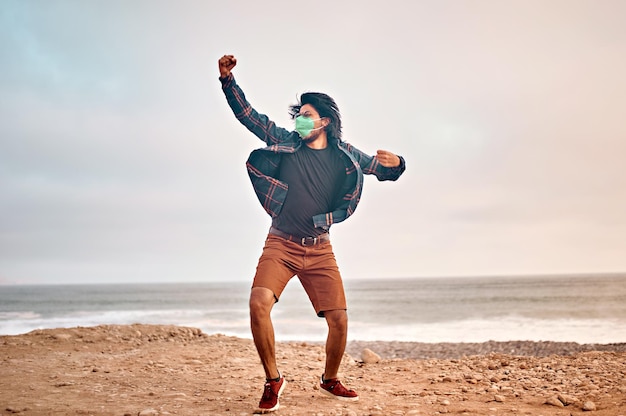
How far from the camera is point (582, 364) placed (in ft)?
19.9

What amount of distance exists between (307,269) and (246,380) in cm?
193

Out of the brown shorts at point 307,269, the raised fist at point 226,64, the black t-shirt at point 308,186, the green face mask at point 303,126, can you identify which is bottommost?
the brown shorts at point 307,269

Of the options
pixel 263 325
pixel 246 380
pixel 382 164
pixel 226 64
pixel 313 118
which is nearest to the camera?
pixel 263 325

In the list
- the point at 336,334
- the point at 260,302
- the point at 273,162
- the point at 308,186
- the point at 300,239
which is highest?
the point at 273,162

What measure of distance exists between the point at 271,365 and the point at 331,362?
1.90 ft

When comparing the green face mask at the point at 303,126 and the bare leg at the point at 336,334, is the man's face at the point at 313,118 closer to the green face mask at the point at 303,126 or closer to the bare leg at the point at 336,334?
the green face mask at the point at 303,126

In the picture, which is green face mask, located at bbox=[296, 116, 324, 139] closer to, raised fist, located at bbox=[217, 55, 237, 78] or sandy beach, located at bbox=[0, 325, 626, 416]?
raised fist, located at bbox=[217, 55, 237, 78]

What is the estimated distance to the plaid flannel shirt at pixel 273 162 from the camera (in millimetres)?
4160

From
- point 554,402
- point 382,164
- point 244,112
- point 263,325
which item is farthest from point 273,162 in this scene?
point 554,402

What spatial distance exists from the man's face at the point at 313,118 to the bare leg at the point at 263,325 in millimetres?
1336

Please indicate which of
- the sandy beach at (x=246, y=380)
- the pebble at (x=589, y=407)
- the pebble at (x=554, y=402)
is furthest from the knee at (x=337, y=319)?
the pebble at (x=589, y=407)

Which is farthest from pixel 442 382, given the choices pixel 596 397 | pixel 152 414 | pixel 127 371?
pixel 127 371

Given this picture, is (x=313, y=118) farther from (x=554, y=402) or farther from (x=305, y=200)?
(x=554, y=402)

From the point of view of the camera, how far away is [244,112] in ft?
14.0
